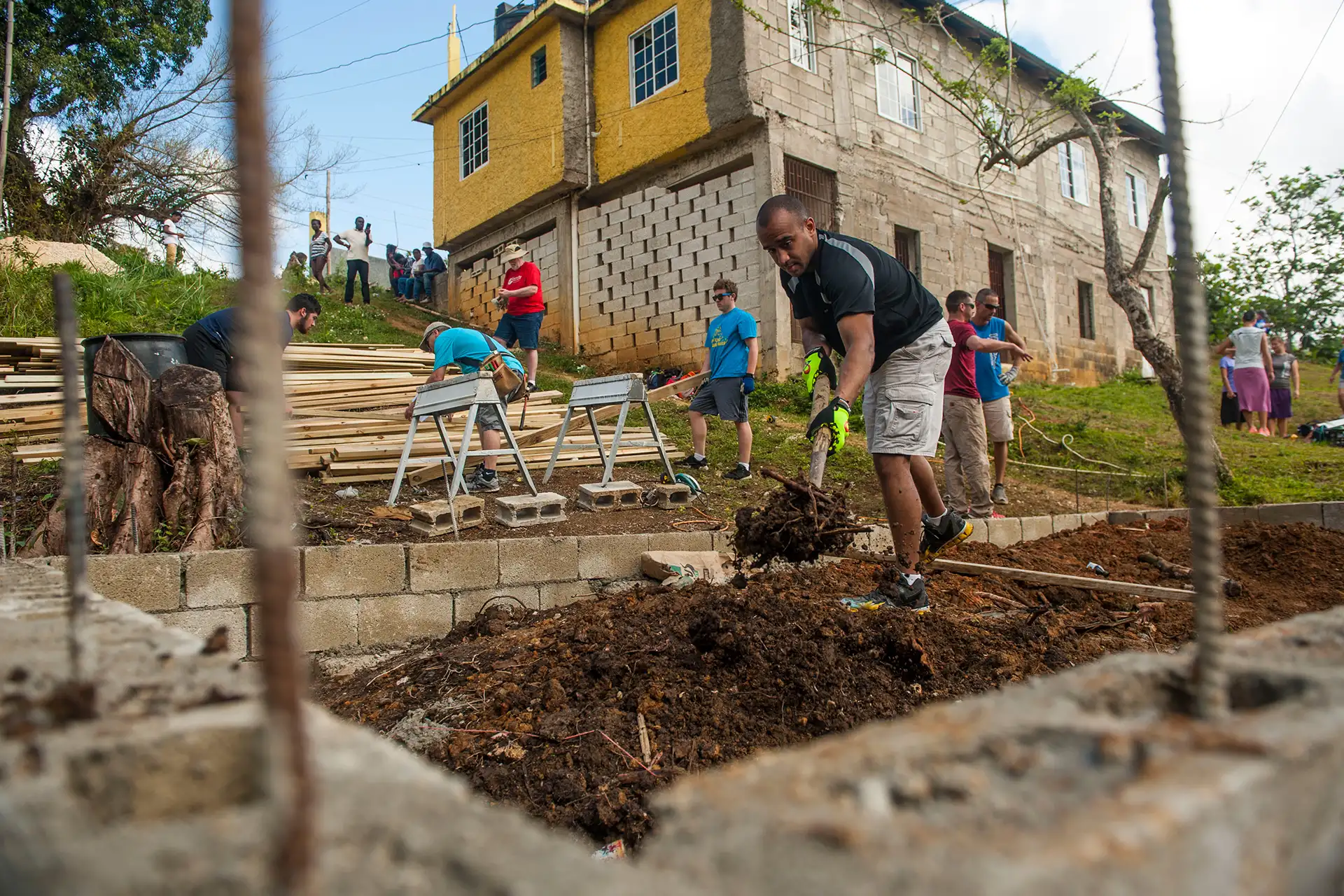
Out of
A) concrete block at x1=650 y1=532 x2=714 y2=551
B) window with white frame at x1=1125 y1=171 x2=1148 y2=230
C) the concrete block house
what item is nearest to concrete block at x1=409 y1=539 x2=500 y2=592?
concrete block at x1=650 y1=532 x2=714 y2=551

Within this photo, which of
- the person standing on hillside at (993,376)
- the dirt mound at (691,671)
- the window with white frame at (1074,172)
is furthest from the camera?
the window with white frame at (1074,172)

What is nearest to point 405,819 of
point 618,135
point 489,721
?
point 489,721

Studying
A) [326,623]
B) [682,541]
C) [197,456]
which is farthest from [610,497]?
[197,456]

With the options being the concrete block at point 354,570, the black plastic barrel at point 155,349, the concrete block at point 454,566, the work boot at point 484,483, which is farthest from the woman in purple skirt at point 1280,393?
the black plastic barrel at point 155,349

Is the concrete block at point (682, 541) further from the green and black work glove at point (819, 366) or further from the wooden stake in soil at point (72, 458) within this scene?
the wooden stake in soil at point (72, 458)

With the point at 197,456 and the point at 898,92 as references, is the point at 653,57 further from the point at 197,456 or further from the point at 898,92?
the point at 197,456

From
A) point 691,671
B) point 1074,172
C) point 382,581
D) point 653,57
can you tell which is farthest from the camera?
point 1074,172

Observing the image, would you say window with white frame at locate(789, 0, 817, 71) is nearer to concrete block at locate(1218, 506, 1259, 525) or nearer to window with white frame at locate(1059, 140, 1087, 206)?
window with white frame at locate(1059, 140, 1087, 206)

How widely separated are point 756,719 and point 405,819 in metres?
2.33

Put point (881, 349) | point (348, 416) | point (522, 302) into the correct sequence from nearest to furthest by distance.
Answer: point (881, 349) → point (348, 416) → point (522, 302)

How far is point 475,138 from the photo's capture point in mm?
17406

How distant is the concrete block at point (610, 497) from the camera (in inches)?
245

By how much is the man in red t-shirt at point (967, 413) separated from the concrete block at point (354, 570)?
4.34 metres

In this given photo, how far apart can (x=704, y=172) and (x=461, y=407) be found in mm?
8461
